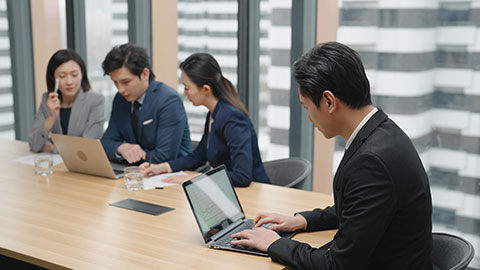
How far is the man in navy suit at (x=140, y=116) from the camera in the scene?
336 cm

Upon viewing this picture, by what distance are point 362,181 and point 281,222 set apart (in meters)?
0.59

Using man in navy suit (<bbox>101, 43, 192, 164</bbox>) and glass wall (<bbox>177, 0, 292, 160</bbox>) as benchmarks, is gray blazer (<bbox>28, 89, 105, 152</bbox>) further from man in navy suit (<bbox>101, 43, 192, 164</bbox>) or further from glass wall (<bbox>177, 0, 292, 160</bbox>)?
glass wall (<bbox>177, 0, 292, 160</bbox>)

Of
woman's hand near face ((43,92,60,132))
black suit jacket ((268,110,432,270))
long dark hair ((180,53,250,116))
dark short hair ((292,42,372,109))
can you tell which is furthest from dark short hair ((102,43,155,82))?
black suit jacket ((268,110,432,270))

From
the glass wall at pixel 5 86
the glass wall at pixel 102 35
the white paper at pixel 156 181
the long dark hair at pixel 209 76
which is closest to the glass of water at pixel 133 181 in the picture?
the white paper at pixel 156 181

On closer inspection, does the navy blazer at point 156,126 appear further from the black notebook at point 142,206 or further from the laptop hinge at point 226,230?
the laptop hinge at point 226,230

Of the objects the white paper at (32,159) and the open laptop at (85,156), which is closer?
the open laptop at (85,156)

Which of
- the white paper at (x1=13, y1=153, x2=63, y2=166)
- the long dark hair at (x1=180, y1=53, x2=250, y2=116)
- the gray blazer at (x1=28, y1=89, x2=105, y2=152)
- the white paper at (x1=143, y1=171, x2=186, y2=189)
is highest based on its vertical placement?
the long dark hair at (x1=180, y1=53, x2=250, y2=116)

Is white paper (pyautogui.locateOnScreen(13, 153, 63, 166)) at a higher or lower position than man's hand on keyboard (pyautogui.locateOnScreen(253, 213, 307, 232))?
lower

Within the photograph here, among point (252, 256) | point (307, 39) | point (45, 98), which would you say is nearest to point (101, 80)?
point (45, 98)

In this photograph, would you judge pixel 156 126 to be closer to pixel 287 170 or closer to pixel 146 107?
pixel 146 107

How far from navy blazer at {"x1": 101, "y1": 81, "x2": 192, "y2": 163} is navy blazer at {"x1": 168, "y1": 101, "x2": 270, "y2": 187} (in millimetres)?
232

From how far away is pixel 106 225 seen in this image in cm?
231

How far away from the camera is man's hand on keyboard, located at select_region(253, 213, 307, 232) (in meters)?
2.16

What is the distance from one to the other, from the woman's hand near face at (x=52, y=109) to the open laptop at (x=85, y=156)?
0.62 meters
